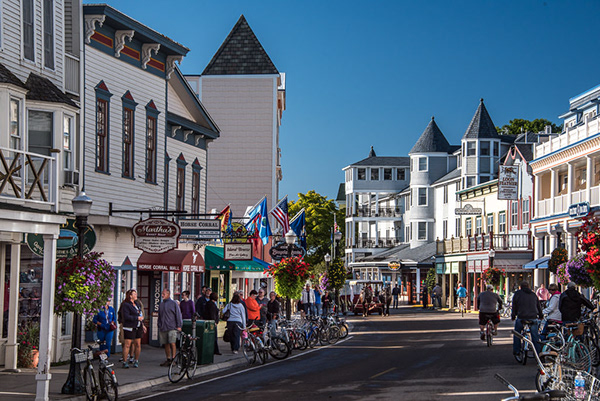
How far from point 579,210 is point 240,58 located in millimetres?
22345

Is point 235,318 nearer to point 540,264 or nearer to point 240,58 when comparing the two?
point 540,264

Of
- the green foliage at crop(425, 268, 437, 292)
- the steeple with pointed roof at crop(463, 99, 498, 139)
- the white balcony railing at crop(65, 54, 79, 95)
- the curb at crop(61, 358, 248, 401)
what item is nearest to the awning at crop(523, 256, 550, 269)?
the steeple with pointed roof at crop(463, 99, 498, 139)

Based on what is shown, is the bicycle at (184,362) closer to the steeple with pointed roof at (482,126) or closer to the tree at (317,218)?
the steeple with pointed roof at (482,126)

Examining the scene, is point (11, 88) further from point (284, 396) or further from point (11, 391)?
point (284, 396)

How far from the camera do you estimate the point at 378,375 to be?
19.7m

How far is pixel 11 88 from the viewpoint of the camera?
63.4 ft

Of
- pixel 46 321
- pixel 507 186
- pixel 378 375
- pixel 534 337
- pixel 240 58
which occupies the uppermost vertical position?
pixel 240 58

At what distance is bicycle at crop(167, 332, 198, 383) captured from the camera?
→ 19047 millimetres

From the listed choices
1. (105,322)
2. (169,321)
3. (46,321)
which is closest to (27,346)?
(105,322)

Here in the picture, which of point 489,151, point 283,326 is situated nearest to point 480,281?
point 489,151

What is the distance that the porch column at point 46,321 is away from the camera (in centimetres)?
1502

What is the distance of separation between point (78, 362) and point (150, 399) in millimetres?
1424

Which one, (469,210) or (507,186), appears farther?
(469,210)

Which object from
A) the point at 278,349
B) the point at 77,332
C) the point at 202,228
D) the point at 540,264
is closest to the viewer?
the point at 77,332
